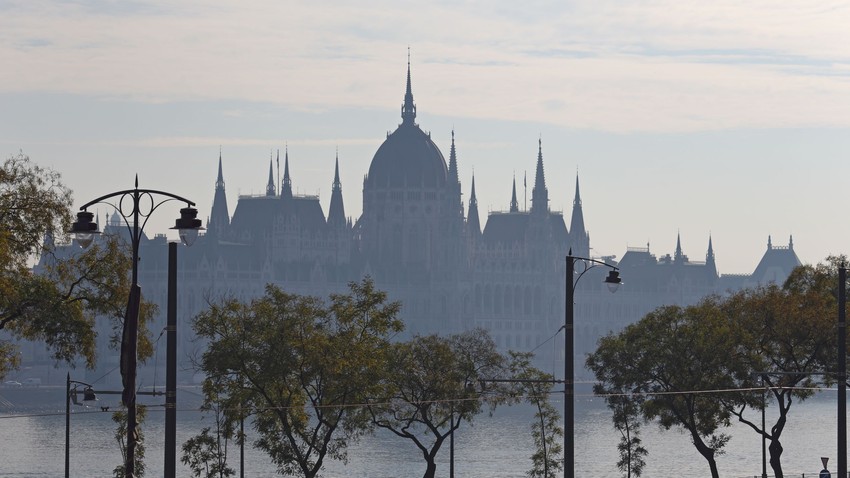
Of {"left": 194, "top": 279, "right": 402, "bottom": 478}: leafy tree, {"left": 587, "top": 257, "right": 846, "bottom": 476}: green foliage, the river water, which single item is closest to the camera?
{"left": 194, "top": 279, "right": 402, "bottom": 478}: leafy tree

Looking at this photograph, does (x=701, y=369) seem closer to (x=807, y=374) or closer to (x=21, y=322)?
(x=807, y=374)

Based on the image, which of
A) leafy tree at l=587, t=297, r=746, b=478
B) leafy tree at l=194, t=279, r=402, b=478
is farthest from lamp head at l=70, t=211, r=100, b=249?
leafy tree at l=587, t=297, r=746, b=478

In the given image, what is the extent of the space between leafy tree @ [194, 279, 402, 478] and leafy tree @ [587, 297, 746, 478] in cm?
802

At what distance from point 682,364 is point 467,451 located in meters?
62.6

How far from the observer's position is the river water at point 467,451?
317 feet

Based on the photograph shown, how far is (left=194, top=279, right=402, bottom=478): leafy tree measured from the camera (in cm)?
4972

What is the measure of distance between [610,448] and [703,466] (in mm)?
17432

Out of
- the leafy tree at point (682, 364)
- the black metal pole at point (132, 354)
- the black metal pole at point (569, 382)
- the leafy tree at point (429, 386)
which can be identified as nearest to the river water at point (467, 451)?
the leafy tree at point (682, 364)

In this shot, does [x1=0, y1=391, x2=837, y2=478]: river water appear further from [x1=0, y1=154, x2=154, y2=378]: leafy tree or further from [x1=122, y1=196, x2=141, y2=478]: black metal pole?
[x1=122, y1=196, x2=141, y2=478]: black metal pole

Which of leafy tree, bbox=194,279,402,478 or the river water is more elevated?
leafy tree, bbox=194,279,402,478

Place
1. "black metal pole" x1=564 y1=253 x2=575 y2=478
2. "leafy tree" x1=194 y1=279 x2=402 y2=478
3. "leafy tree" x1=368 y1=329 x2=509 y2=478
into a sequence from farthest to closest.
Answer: "leafy tree" x1=368 y1=329 x2=509 y2=478 < "leafy tree" x1=194 y1=279 x2=402 y2=478 < "black metal pole" x1=564 y1=253 x2=575 y2=478

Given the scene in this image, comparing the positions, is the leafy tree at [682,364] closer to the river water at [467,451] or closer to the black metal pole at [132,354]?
the river water at [467,451]

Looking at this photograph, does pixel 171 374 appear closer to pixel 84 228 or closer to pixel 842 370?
pixel 84 228

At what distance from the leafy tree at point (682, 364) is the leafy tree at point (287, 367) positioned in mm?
8020
